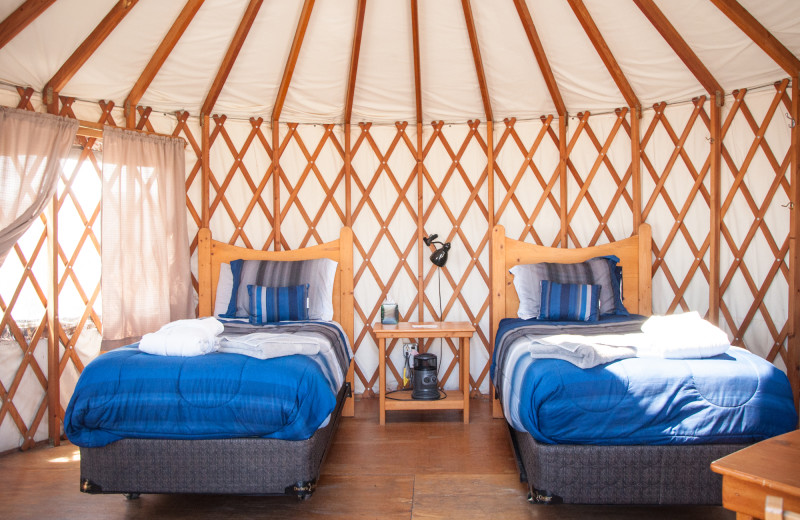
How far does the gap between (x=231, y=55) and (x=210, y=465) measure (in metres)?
2.46

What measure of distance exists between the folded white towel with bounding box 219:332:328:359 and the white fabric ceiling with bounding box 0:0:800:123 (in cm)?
187

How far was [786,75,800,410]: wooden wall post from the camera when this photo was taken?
3.26 meters

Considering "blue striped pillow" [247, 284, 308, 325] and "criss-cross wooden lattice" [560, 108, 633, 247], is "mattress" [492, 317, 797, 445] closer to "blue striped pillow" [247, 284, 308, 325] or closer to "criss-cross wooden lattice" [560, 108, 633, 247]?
"blue striped pillow" [247, 284, 308, 325]

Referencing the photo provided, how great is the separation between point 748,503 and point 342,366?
2.33 meters

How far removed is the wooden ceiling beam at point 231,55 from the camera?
3096 mm

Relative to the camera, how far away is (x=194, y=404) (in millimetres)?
2150

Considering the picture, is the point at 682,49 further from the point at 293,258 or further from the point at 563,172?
the point at 293,258

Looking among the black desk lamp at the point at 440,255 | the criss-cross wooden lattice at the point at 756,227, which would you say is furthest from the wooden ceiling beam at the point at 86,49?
the criss-cross wooden lattice at the point at 756,227

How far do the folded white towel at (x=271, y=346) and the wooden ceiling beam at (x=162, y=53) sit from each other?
72.0 inches

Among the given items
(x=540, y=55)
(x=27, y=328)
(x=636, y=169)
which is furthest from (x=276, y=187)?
(x=636, y=169)

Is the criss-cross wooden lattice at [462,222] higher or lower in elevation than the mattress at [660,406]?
higher

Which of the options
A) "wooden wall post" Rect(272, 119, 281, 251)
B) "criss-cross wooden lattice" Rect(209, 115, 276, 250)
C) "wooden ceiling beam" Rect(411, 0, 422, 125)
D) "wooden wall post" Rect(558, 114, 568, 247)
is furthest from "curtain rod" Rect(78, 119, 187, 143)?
"wooden wall post" Rect(558, 114, 568, 247)

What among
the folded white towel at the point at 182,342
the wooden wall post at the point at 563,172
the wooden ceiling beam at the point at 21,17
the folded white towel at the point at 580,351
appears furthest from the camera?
the wooden wall post at the point at 563,172

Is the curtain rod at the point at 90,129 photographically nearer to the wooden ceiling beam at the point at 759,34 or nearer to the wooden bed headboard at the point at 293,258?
the wooden bed headboard at the point at 293,258
